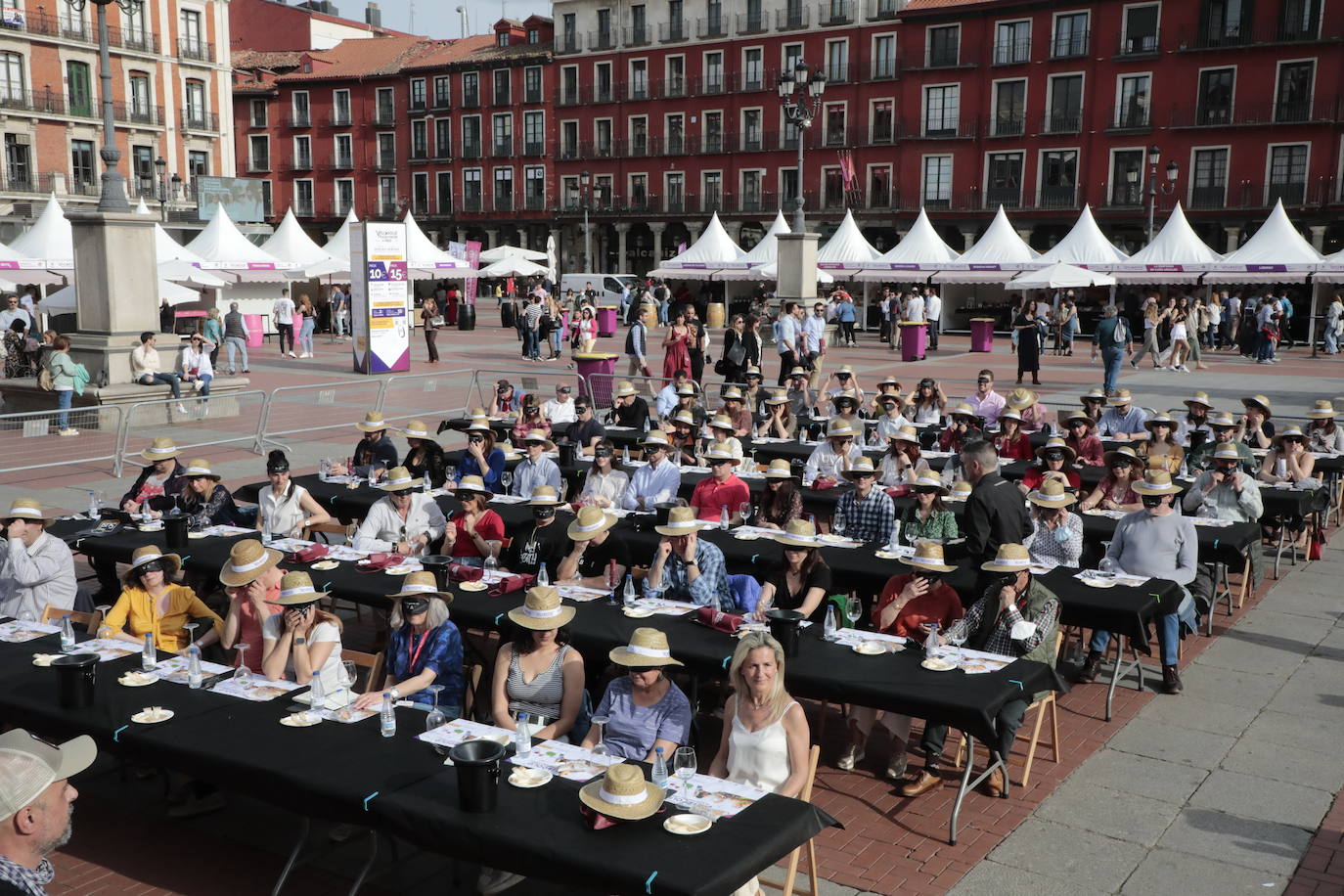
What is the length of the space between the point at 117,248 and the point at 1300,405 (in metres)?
21.8

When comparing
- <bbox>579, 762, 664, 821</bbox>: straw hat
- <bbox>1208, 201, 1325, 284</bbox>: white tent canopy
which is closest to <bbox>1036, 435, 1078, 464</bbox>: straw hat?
<bbox>579, 762, 664, 821</bbox>: straw hat

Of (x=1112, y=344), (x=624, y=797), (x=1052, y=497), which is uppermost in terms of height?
(x=1112, y=344)

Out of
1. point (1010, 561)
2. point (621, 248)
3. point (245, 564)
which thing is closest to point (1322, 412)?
point (1010, 561)

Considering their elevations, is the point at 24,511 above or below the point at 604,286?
below

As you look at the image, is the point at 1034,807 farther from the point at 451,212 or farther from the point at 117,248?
the point at 451,212

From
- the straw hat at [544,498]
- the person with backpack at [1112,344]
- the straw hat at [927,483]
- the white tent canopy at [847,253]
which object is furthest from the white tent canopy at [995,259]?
the straw hat at [544,498]

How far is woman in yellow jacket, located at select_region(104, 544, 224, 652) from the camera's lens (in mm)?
7938

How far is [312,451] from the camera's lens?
1803 centimetres

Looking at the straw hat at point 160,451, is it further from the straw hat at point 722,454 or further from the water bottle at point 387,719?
the water bottle at point 387,719

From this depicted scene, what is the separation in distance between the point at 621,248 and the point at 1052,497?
5996 centimetres

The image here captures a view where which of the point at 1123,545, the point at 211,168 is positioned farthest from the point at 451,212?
the point at 1123,545

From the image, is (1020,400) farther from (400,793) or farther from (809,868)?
(400,793)

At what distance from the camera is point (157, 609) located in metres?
8.05

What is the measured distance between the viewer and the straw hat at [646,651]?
5957 mm
